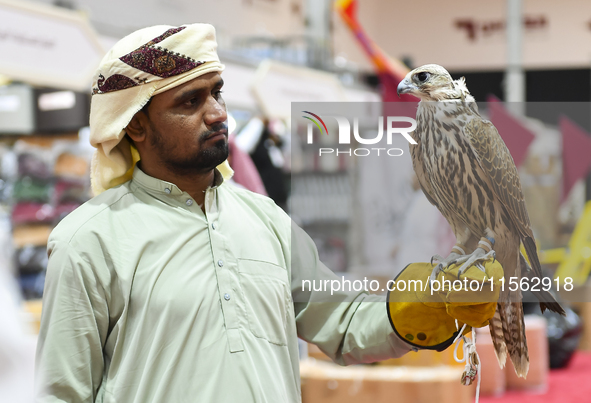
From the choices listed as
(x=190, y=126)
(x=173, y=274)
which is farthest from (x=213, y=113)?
→ (x=173, y=274)

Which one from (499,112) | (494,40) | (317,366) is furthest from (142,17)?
(494,40)

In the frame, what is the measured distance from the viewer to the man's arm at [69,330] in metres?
1.20

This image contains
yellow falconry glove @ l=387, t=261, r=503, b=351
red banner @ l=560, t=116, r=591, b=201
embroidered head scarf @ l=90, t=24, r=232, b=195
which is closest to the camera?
yellow falconry glove @ l=387, t=261, r=503, b=351

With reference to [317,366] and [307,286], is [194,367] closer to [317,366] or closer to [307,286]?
[307,286]

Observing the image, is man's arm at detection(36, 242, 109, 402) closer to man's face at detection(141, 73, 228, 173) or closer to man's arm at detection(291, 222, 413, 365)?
man's face at detection(141, 73, 228, 173)

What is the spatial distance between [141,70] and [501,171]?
2.34ft

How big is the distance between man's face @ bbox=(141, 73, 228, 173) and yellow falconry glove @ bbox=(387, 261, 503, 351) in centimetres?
45

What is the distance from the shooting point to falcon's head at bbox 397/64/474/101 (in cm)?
111

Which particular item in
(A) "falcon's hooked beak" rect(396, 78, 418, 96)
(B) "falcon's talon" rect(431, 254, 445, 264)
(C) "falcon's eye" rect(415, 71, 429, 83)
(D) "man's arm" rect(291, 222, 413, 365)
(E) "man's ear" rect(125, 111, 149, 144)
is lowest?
(D) "man's arm" rect(291, 222, 413, 365)

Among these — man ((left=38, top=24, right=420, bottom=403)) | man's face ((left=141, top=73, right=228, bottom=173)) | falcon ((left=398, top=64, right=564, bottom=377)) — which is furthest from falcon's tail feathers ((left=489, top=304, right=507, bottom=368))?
man's face ((left=141, top=73, right=228, bottom=173))

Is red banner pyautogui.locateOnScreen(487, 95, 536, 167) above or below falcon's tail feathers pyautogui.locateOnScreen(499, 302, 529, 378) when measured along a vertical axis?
above

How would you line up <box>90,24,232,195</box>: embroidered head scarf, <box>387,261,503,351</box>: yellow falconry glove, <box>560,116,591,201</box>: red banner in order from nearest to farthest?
<box>387,261,503,351</box>: yellow falconry glove
<box>560,116,591,201</box>: red banner
<box>90,24,232,195</box>: embroidered head scarf

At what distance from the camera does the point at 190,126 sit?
1313 mm

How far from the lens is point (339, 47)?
9.34m
